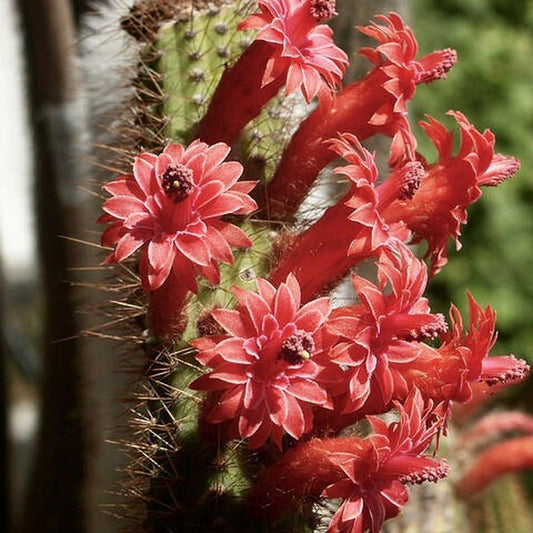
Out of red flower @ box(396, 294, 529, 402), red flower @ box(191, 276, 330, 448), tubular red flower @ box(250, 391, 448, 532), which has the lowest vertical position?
tubular red flower @ box(250, 391, 448, 532)

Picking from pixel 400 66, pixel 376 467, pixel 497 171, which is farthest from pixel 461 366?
pixel 400 66

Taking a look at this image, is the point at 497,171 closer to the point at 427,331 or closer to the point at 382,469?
the point at 427,331

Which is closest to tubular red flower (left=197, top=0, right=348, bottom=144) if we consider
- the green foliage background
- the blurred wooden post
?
the blurred wooden post

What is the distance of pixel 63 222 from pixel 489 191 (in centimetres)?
221

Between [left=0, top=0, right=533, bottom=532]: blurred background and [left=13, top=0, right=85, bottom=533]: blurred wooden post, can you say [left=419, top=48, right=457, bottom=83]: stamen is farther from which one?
[left=13, top=0, right=85, bottom=533]: blurred wooden post

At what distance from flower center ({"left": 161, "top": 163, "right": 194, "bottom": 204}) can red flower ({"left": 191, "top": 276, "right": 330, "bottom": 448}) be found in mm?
125

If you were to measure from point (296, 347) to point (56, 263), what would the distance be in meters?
1.18

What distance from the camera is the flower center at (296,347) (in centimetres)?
100

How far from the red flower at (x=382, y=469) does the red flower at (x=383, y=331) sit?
0.04 metres

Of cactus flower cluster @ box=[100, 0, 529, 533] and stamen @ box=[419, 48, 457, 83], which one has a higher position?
stamen @ box=[419, 48, 457, 83]

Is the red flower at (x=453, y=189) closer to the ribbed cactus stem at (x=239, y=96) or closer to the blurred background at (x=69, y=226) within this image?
the ribbed cactus stem at (x=239, y=96)

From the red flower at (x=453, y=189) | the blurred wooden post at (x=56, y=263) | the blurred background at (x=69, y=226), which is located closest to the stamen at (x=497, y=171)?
the red flower at (x=453, y=189)

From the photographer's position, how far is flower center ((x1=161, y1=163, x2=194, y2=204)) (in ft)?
3.34

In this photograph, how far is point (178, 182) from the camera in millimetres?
1016
